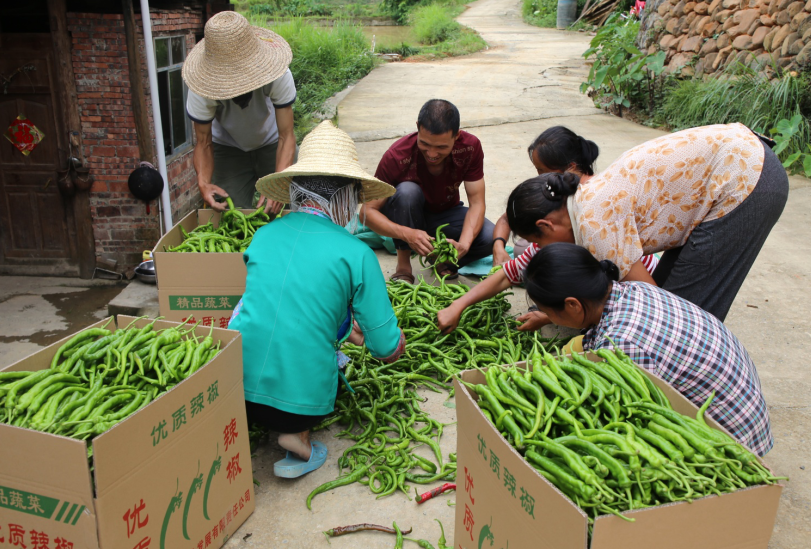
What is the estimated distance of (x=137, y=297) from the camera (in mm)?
5426

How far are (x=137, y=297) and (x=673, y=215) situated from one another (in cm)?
442

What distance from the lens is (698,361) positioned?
2307mm

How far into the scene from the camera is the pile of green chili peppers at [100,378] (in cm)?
192

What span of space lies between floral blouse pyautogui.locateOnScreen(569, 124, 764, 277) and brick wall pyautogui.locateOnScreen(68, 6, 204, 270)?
4.94 metres

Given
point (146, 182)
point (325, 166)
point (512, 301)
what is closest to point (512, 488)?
point (325, 166)

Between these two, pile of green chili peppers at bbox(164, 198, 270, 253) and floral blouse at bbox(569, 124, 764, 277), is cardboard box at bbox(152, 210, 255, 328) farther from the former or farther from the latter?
floral blouse at bbox(569, 124, 764, 277)

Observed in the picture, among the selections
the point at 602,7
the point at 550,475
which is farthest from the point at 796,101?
the point at 602,7

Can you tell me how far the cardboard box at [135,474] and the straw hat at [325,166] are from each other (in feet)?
2.66

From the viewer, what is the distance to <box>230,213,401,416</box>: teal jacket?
260cm

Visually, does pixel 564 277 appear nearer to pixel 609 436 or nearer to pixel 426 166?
pixel 609 436

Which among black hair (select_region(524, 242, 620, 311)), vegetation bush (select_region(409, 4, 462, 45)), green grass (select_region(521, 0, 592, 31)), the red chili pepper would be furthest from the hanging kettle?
green grass (select_region(521, 0, 592, 31))

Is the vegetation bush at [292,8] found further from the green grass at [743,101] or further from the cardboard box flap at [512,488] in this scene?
the cardboard box flap at [512,488]

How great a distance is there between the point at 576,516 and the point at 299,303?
4.84ft

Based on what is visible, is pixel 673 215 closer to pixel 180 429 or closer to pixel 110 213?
pixel 180 429
